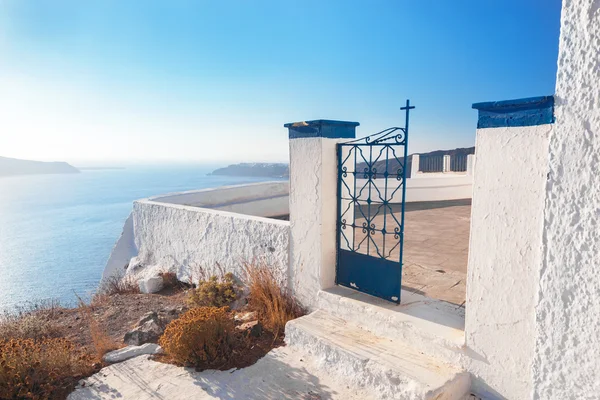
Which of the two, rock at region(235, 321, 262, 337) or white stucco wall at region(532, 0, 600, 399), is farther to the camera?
rock at region(235, 321, 262, 337)

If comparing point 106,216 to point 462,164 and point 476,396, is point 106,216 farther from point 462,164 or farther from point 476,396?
point 476,396

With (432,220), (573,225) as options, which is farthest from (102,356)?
(432,220)

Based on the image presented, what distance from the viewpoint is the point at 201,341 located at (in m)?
3.22

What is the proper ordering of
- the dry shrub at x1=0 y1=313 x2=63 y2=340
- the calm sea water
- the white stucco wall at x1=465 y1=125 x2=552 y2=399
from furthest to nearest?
the calm sea water, the dry shrub at x1=0 y1=313 x2=63 y2=340, the white stucco wall at x1=465 y1=125 x2=552 y2=399

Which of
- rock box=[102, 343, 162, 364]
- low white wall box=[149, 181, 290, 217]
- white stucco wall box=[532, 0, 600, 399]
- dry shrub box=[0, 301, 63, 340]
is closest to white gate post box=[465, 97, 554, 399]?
white stucco wall box=[532, 0, 600, 399]

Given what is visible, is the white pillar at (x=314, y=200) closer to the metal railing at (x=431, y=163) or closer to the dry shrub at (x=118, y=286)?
the dry shrub at (x=118, y=286)

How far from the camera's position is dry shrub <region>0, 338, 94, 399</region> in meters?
2.73

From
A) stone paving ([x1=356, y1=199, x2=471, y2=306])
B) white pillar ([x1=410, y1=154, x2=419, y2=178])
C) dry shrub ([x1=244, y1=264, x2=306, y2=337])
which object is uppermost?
white pillar ([x1=410, y1=154, x2=419, y2=178])

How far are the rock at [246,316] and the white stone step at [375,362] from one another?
27.4 inches

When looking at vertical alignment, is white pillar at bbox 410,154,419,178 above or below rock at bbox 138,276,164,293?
above

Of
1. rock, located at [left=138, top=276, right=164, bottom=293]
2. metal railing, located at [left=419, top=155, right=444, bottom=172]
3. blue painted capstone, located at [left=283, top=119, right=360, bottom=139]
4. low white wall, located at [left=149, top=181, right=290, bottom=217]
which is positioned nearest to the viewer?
blue painted capstone, located at [left=283, top=119, right=360, bottom=139]

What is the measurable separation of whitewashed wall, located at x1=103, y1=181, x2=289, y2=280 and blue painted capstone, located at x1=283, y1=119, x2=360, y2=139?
1121 mm

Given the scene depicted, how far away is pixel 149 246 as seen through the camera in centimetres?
673

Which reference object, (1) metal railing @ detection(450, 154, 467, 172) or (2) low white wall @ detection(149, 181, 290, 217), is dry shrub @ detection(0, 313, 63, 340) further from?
(1) metal railing @ detection(450, 154, 467, 172)
